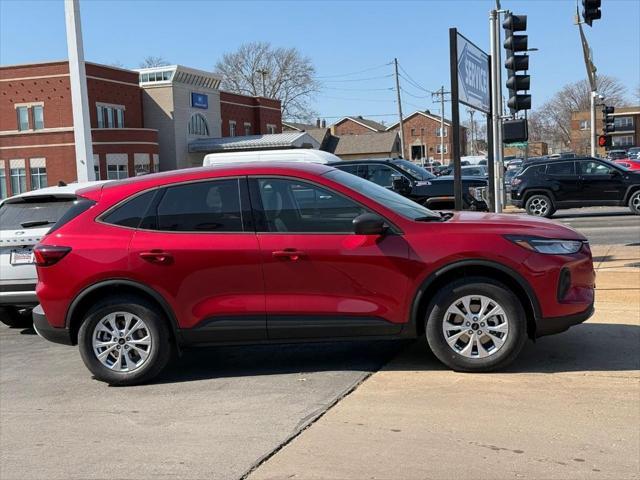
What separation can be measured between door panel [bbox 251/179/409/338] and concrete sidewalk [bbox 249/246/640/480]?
567 mm

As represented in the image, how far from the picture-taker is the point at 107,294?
5.77m

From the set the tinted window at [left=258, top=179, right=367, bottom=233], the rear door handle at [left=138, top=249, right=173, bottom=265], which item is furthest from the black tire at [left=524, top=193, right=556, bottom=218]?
the rear door handle at [left=138, top=249, right=173, bottom=265]

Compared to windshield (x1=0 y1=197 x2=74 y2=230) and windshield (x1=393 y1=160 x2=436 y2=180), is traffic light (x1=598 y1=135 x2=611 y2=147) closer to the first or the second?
windshield (x1=393 y1=160 x2=436 y2=180)

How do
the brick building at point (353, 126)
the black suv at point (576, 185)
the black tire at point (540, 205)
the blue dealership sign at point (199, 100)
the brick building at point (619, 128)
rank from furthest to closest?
the brick building at point (353, 126), the brick building at point (619, 128), the blue dealership sign at point (199, 100), the black tire at point (540, 205), the black suv at point (576, 185)

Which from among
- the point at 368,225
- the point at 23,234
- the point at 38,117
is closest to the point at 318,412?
the point at 368,225

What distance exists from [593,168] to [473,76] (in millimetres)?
10316

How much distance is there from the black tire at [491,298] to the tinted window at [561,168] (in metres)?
14.9

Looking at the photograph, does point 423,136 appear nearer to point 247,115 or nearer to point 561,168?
point 247,115

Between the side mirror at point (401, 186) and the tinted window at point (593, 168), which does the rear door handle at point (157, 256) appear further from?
the tinted window at point (593, 168)

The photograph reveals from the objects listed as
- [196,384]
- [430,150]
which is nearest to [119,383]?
[196,384]

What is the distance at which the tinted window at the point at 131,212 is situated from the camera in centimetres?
575

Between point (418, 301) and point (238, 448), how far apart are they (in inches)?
75.4

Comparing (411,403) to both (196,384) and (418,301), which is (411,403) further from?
(196,384)

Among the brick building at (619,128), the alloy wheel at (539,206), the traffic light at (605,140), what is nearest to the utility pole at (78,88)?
the alloy wheel at (539,206)
